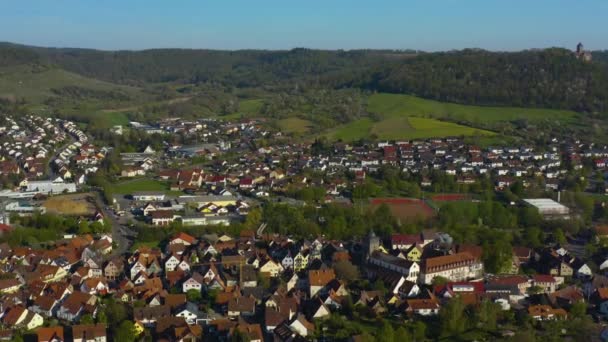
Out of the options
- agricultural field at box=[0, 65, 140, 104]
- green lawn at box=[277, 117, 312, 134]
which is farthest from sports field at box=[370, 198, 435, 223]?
agricultural field at box=[0, 65, 140, 104]

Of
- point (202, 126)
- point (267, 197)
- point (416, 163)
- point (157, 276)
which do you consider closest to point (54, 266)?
point (157, 276)

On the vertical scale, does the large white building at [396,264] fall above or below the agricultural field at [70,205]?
above

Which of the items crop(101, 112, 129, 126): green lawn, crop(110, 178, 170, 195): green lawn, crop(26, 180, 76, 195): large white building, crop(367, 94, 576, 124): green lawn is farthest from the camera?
crop(101, 112, 129, 126): green lawn

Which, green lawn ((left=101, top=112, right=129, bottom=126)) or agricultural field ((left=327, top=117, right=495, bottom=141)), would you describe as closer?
agricultural field ((left=327, top=117, right=495, bottom=141))

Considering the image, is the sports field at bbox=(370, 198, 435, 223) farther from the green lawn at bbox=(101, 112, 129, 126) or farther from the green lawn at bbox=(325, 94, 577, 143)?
the green lawn at bbox=(101, 112, 129, 126)

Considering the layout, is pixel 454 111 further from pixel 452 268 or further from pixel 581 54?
pixel 452 268

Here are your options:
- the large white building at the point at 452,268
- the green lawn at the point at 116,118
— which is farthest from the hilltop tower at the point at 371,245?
the green lawn at the point at 116,118

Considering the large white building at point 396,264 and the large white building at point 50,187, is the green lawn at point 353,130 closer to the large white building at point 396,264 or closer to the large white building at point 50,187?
the large white building at point 50,187
